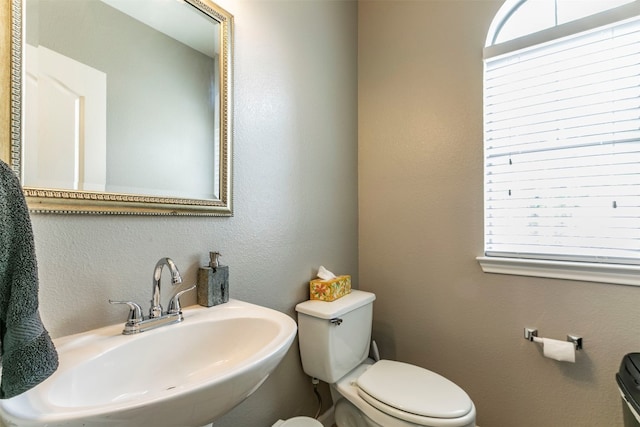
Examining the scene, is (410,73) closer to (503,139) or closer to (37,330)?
(503,139)

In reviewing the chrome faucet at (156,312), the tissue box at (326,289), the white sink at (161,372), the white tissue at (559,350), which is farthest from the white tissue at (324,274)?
the white tissue at (559,350)

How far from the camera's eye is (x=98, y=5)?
2.78 feet

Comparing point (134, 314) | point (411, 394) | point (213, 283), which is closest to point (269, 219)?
point (213, 283)

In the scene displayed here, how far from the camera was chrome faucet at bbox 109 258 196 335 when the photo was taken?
31.9 inches

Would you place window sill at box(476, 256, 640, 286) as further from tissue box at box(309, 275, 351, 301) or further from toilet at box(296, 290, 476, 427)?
tissue box at box(309, 275, 351, 301)

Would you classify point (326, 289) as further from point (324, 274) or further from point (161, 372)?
point (161, 372)

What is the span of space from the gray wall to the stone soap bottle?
4cm

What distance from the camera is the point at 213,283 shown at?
1.02 metres

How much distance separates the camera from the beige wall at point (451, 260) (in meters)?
1.27

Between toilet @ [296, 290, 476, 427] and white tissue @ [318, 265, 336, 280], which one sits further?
white tissue @ [318, 265, 336, 280]

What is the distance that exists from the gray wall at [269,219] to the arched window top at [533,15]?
0.81 metres

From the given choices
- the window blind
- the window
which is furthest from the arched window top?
the window blind

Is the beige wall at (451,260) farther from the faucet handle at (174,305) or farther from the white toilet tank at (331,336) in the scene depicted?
the faucet handle at (174,305)

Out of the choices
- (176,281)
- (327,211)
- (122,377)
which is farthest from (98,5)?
(327,211)
